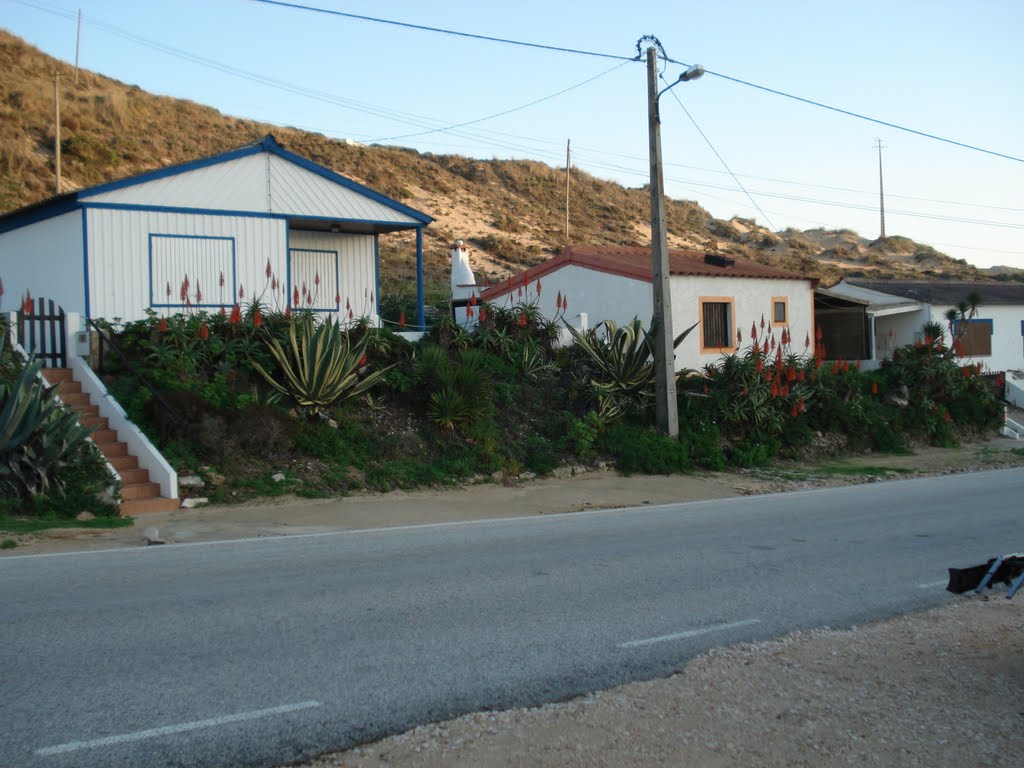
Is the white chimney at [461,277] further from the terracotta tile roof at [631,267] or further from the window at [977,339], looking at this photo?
the window at [977,339]

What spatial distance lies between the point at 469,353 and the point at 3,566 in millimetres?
11264

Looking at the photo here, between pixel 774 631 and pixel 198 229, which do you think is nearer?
pixel 774 631

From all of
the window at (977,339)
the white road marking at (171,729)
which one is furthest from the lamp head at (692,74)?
the window at (977,339)

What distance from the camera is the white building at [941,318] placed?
3347cm

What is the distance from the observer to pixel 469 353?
776 inches

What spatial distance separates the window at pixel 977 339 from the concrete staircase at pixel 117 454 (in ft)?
93.7

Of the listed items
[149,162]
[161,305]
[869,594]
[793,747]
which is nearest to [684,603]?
[869,594]

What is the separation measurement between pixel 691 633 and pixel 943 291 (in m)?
33.1

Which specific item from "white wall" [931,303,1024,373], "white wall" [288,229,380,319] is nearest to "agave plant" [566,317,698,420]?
"white wall" [288,229,380,319]

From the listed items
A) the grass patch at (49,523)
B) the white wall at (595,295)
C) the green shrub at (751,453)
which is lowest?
the grass patch at (49,523)

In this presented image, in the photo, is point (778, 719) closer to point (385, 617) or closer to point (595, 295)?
point (385, 617)

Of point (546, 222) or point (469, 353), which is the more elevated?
point (546, 222)

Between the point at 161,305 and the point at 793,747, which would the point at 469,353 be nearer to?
the point at 161,305

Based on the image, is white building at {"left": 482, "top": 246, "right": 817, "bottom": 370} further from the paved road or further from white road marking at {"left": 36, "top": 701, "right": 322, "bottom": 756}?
white road marking at {"left": 36, "top": 701, "right": 322, "bottom": 756}
